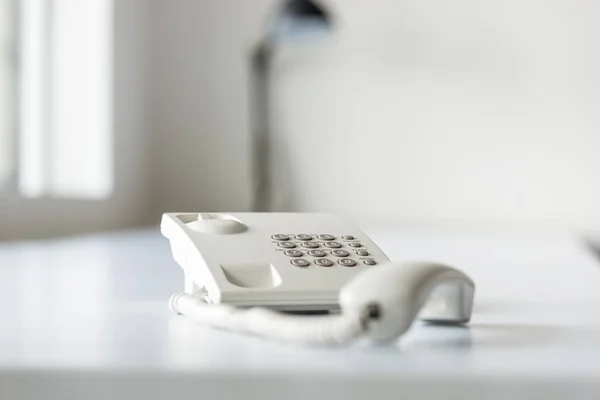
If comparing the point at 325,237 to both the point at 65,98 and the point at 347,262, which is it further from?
the point at 65,98

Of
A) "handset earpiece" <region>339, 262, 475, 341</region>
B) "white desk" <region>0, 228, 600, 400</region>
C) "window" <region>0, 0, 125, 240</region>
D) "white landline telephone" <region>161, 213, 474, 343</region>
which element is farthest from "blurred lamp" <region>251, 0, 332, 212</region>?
"handset earpiece" <region>339, 262, 475, 341</region>

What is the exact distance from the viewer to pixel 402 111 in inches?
127

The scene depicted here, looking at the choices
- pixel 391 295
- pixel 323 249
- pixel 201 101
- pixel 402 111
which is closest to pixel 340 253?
pixel 323 249

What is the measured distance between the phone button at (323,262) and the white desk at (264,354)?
11cm

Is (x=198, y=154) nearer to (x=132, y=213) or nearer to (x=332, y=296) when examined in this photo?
(x=132, y=213)

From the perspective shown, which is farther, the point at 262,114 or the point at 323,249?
the point at 262,114

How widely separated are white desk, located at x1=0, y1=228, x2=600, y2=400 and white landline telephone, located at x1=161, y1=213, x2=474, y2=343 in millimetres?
14

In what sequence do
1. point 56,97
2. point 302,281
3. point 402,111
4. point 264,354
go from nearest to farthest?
point 264,354
point 302,281
point 56,97
point 402,111

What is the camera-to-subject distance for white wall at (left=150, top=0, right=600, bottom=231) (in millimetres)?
3148

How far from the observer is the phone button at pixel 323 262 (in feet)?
2.47

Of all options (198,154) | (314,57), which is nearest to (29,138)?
(198,154)

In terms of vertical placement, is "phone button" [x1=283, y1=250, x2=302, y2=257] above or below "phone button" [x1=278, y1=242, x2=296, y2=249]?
below

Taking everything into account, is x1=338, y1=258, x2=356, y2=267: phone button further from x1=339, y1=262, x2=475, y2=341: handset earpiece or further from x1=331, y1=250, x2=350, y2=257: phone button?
x1=339, y1=262, x2=475, y2=341: handset earpiece

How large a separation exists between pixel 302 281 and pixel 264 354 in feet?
0.57
